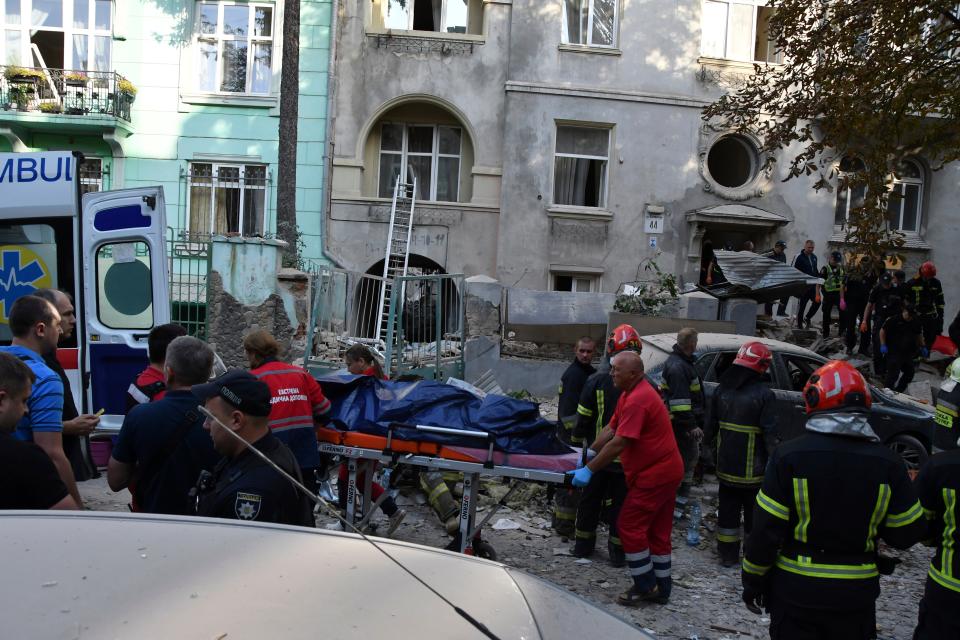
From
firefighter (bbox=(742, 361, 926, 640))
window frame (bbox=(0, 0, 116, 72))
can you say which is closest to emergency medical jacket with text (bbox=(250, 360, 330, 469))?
firefighter (bbox=(742, 361, 926, 640))

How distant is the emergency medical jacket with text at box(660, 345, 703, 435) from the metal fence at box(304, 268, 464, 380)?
458 cm

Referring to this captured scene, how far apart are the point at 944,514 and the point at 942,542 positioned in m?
0.13

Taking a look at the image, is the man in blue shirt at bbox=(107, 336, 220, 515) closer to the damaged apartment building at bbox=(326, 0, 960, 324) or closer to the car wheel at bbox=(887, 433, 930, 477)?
the car wheel at bbox=(887, 433, 930, 477)

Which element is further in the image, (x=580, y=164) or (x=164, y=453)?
(x=580, y=164)

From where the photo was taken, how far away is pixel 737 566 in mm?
6992

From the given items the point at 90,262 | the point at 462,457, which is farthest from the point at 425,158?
the point at 462,457

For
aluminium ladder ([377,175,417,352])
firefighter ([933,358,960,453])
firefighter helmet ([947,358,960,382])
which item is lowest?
firefighter ([933,358,960,453])

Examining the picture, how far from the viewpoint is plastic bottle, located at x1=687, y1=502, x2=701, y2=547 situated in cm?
756

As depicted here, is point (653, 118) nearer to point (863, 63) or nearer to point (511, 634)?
point (863, 63)

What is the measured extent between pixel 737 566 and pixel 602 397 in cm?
183

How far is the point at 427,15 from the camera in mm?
19906

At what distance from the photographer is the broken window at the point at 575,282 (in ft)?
64.5

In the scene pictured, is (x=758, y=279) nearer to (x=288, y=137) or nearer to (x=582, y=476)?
(x=288, y=137)

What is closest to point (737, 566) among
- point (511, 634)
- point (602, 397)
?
point (602, 397)
